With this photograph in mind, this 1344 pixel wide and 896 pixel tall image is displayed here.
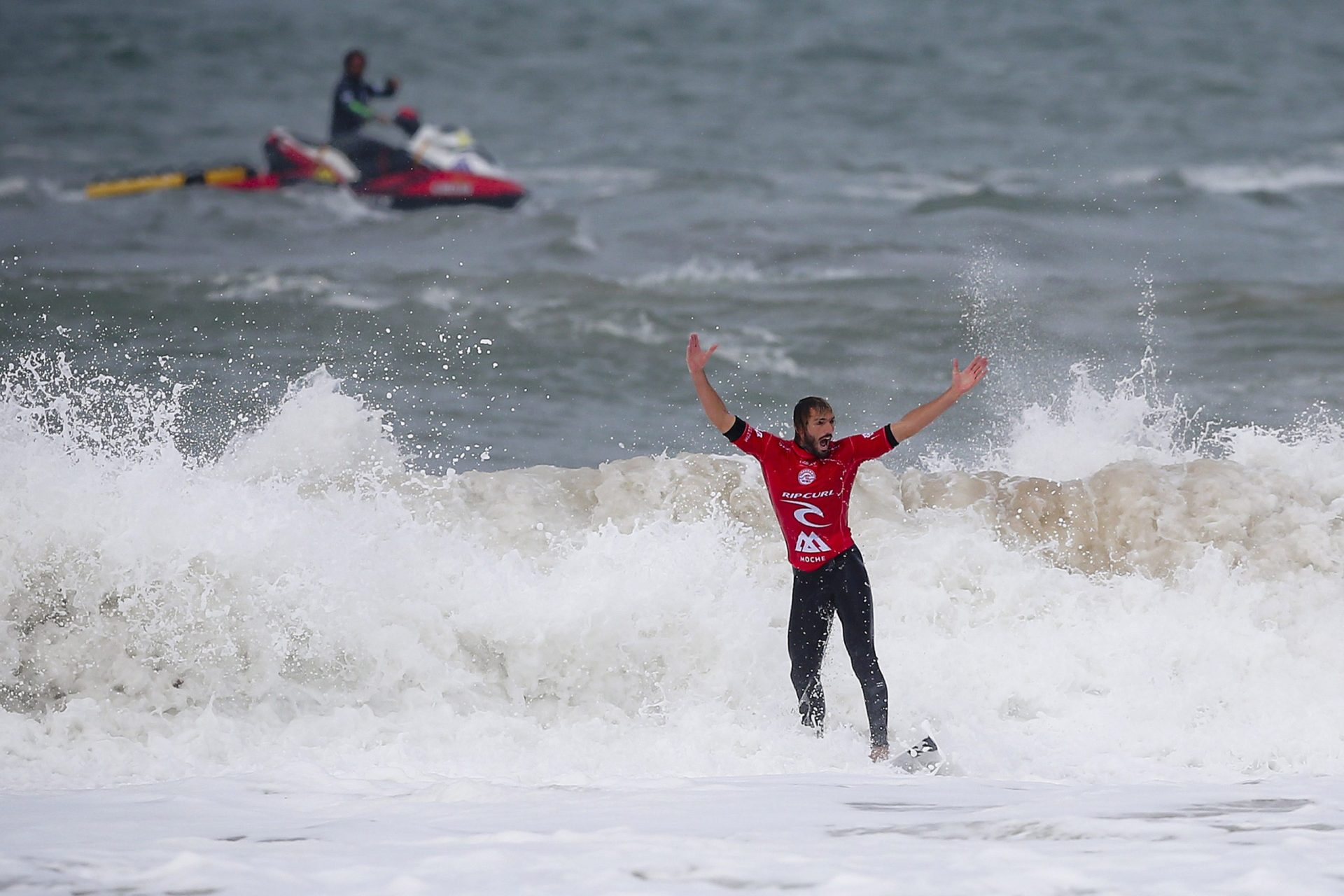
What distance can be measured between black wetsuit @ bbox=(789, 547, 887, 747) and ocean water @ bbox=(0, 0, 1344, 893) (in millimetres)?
293

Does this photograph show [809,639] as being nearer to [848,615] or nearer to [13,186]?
[848,615]

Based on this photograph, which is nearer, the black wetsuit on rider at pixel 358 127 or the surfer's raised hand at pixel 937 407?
the surfer's raised hand at pixel 937 407

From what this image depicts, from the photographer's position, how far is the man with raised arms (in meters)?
6.11

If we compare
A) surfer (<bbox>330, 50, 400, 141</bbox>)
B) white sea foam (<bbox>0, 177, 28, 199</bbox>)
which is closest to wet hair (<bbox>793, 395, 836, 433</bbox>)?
surfer (<bbox>330, 50, 400, 141</bbox>)

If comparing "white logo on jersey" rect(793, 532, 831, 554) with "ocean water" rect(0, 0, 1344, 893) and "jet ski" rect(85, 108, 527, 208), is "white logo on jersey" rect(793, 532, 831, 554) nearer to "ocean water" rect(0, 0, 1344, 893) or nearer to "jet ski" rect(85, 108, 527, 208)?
"ocean water" rect(0, 0, 1344, 893)

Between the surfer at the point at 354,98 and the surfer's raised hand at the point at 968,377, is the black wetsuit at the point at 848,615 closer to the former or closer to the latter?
the surfer's raised hand at the point at 968,377

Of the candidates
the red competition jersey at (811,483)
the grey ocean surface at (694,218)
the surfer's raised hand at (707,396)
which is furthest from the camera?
the grey ocean surface at (694,218)

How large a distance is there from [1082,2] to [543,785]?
36.3 m

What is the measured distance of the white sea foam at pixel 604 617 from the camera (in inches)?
254

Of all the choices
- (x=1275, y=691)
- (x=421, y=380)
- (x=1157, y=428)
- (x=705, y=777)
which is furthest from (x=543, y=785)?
(x=421, y=380)

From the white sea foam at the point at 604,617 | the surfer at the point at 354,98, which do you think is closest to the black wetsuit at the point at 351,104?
the surfer at the point at 354,98

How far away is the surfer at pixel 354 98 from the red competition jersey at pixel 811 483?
13537mm

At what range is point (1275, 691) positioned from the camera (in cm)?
704

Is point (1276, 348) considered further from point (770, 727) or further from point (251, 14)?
point (251, 14)
